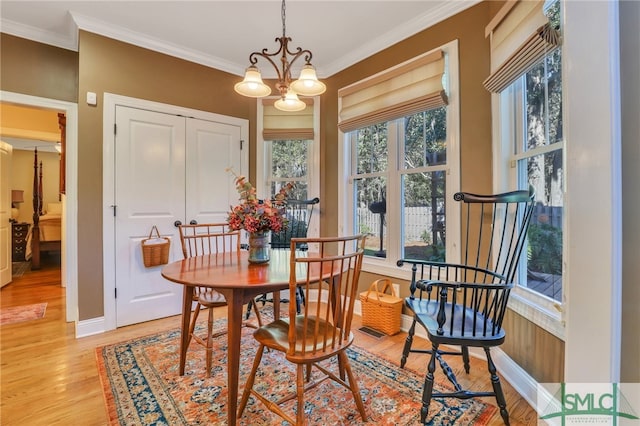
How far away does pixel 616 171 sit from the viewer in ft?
2.45

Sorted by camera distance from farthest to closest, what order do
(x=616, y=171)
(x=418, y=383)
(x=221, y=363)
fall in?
(x=221, y=363)
(x=418, y=383)
(x=616, y=171)

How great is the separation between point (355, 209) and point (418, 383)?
179cm

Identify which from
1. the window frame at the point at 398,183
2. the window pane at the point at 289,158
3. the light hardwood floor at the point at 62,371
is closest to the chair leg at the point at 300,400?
the light hardwood floor at the point at 62,371

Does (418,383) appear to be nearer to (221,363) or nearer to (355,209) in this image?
(221,363)

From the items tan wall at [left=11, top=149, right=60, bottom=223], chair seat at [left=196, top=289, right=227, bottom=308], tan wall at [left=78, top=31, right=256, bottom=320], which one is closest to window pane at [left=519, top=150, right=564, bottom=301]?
chair seat at [left=196, top=289, right=227, bottom=308]

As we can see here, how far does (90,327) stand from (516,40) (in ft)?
12.6

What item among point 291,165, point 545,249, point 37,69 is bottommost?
point 545,249

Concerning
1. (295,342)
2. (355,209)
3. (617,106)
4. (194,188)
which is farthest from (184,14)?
(617,106)

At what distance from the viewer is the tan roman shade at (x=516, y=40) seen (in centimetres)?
149

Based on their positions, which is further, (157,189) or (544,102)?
(157,189)

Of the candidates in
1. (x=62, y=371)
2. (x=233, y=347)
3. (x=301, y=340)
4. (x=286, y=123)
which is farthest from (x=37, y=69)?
(x=301, y=340)

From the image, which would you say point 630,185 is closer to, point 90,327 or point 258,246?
point 258,246

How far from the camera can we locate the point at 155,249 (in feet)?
9.07

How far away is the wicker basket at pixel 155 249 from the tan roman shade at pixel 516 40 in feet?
9.90
